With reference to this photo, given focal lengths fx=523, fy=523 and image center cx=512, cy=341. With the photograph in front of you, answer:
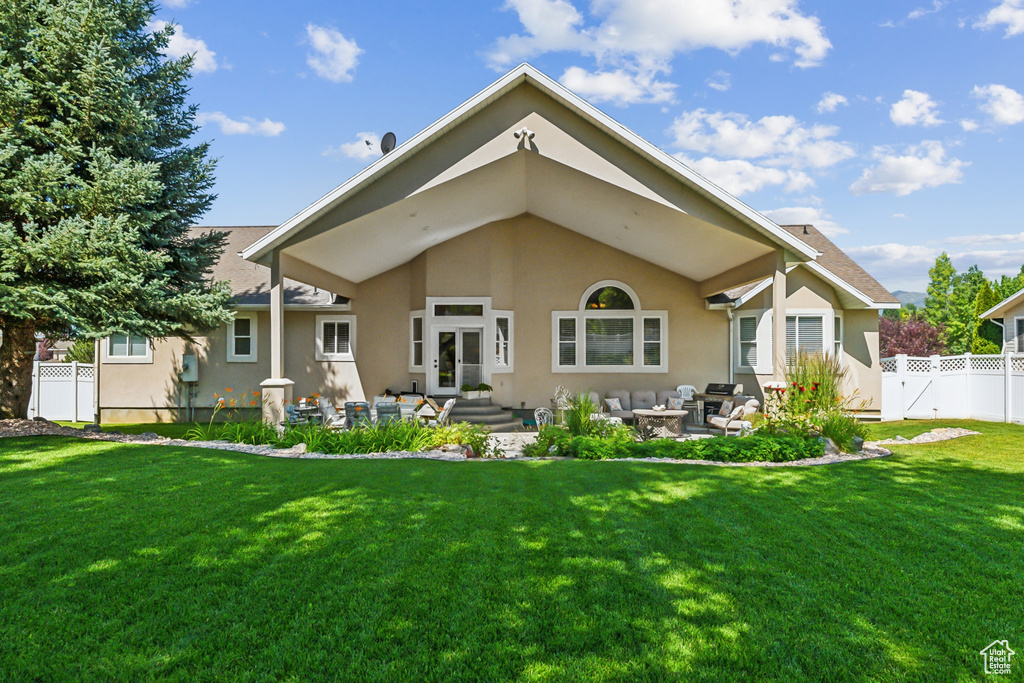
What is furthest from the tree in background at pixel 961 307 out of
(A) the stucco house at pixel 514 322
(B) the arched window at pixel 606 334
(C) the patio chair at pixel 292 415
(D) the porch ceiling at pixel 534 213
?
(C) the patio chair at pixel 292 415

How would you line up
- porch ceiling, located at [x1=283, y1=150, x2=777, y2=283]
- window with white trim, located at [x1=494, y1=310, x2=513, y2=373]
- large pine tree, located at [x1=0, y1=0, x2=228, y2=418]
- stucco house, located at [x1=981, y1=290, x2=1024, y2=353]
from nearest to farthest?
large pine tree, located at [x1=0, y1=0, x2=228, y2=418], porch ceiling, located at [x1=283, y1=150, x2=777, y2=283], window with white trim, located at [x1=494, y1=310, x2=513, y2=373], stucco house, located at [x1=981, y1=290, x2=1024, y2=353]

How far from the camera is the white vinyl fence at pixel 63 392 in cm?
1436

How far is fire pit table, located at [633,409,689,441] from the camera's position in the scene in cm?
1064

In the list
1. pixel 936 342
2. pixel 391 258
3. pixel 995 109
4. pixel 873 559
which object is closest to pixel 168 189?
pixel 391 258

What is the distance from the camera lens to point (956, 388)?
43.8 ft

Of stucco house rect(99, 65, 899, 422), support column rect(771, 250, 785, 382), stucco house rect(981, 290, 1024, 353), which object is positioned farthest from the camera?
stucco house rect(981, 290, 1024, 353)

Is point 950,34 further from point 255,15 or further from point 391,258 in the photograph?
point 255,15

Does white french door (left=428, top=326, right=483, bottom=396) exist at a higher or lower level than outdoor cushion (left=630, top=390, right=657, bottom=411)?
higher

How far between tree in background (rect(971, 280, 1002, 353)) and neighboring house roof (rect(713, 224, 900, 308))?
879 centimetres

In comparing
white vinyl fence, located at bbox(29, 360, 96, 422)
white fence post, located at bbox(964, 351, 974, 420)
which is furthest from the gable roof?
white vinyl fence, located at bbox(29, 360, 96, 422)

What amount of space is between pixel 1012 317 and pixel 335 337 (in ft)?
74.6

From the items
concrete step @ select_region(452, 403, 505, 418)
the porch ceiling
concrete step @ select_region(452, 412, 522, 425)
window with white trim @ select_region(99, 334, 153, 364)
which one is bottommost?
concrete step @ select_region(452, 412, 522, 425)

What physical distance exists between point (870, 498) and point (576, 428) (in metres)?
4.66

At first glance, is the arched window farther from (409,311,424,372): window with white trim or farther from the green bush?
the green bush
